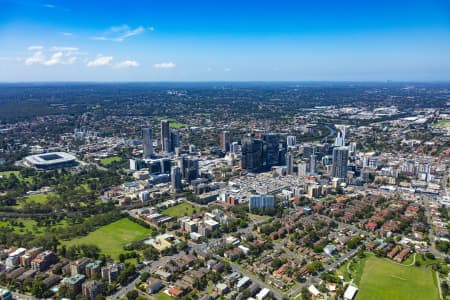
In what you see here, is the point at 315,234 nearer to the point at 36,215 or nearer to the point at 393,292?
the point at 393,292

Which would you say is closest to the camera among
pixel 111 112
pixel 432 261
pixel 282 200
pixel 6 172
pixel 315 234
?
pixel 432 261

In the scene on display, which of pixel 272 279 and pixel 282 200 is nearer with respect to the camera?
pixel 272 279

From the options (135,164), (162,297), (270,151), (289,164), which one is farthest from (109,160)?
(162,297)

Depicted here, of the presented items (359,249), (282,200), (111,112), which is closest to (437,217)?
(359,249)

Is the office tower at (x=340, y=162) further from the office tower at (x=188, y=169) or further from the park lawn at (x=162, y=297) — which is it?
the park lawn at (x=162, y=297)

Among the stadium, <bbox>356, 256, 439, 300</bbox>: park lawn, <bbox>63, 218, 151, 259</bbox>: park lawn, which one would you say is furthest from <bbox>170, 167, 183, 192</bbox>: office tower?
<bbox>356, 256, 439, 300</bbox>: park lawn

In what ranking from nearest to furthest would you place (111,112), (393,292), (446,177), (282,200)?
(393,292) → (282,200) → (446,177) → (111,112)
